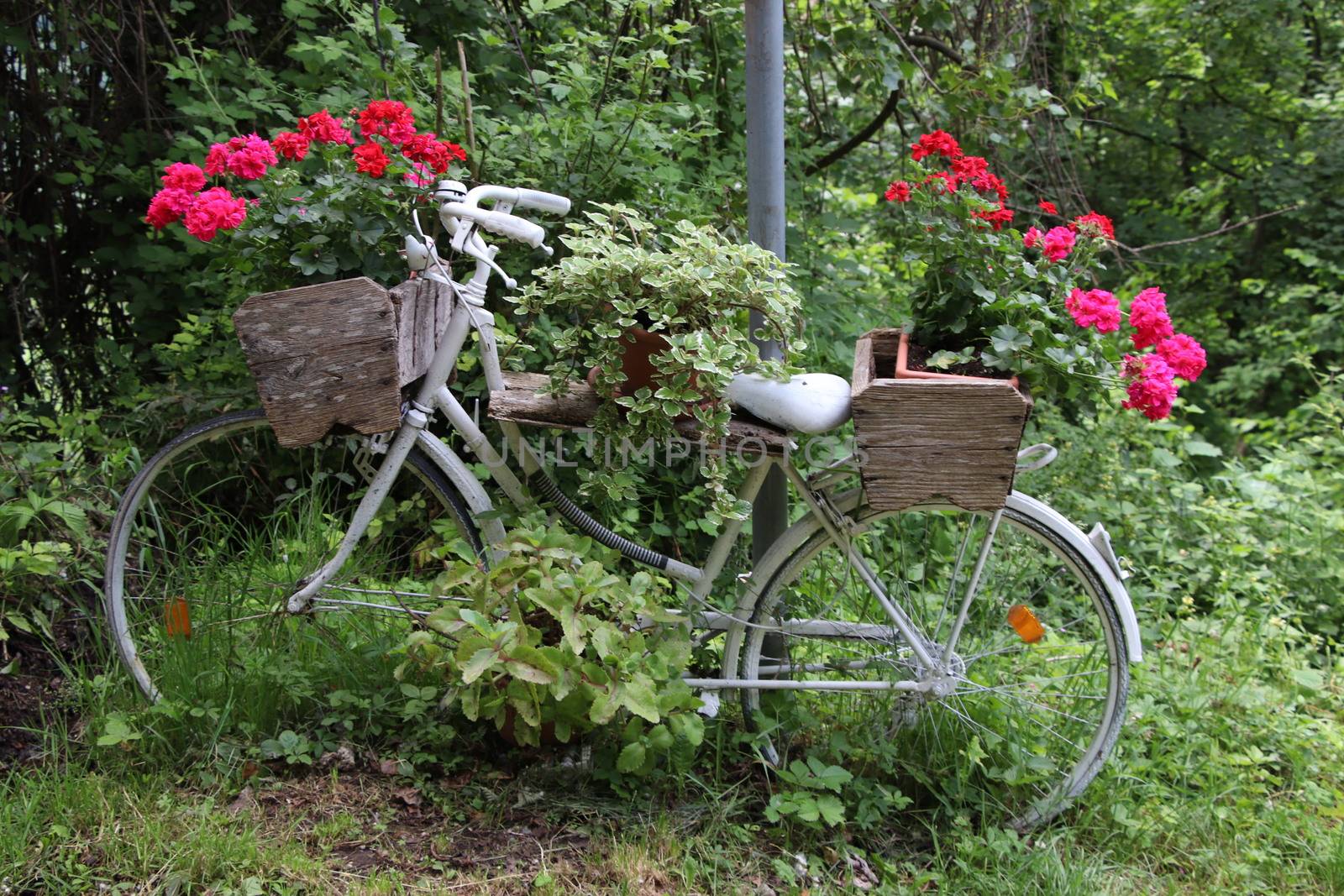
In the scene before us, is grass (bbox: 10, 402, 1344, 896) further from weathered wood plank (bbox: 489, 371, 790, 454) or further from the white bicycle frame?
weathered wood plank (bbox: 489, 371, 790, 454)

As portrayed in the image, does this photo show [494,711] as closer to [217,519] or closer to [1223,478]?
[217,519]

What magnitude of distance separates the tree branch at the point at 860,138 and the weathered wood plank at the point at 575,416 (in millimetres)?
1961

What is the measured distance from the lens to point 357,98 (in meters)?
3.16

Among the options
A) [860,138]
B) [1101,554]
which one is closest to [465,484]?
[1101,554]

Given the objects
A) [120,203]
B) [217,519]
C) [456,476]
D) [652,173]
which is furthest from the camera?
[120,203]

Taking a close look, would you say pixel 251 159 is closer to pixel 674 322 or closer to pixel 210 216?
pixel 210 216

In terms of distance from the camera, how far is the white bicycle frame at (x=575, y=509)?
7.23ft

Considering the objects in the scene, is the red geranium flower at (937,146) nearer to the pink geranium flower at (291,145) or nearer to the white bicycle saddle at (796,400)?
the white bicycle saddle at (796,400)

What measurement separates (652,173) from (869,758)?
5.71 ft

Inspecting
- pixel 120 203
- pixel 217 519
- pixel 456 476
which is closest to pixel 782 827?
pixel 456 476

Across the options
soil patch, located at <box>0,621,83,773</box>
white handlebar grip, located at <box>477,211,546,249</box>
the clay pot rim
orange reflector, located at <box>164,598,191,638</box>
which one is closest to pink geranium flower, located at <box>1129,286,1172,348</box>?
the clay pot rim

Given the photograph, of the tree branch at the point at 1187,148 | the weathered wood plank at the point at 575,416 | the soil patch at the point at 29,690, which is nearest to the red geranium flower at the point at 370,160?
the weathered wood plank at the point at 575,416

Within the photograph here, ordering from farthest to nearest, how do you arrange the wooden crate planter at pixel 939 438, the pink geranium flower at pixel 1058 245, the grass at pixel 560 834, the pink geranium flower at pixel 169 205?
1. the pink geranium flower at pixel 169 205
2. the pink geranium flower at pixel 1058 245
3. the grass at pixel 560 834
4. the wooden crate planter at pixel 939 438

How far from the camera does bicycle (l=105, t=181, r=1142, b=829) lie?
223 centimetres
